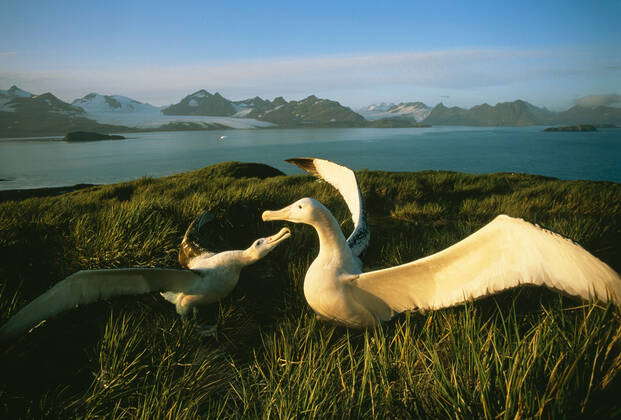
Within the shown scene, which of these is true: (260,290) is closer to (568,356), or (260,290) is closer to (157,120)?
(568,356)

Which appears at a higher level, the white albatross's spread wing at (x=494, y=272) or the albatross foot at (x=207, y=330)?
the white albatross's spread wing at (x=494, y=272)

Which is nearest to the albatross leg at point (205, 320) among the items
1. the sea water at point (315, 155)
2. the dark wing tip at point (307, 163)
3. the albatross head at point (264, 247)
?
the albatross head at point (264, 247)

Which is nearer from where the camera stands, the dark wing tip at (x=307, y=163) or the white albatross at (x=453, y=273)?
the white albatross at (x=453, y=273)

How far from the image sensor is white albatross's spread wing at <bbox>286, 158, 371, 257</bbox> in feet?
9.68

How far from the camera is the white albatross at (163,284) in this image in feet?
5.69

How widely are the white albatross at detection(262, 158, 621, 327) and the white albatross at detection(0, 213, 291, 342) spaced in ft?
1.32

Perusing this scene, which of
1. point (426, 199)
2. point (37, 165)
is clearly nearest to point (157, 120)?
point (37, 165)

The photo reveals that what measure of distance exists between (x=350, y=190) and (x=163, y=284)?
93.9 inches

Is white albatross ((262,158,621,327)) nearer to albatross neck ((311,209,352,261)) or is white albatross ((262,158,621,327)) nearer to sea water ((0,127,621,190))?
albatross neck ((311,209,352,261))

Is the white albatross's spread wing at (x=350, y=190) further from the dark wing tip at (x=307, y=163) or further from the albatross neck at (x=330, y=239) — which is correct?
the albatross neck at (x=330, y=239)

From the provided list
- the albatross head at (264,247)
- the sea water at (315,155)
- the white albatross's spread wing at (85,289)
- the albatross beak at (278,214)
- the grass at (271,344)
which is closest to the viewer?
the grass at (271,344)

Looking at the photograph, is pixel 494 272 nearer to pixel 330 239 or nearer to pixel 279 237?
pixel 330 239

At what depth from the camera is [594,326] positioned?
1.47 metres

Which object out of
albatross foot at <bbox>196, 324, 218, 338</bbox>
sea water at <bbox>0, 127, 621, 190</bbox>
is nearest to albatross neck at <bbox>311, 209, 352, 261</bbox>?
albatross foot at <bbox>196, 324, 218, 338</bbox>
